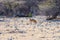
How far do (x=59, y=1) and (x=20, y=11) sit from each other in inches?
494

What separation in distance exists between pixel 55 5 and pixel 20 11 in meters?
12.3

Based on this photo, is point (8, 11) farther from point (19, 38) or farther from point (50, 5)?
point (19, 38)

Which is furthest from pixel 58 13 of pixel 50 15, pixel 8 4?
pixel 8 4

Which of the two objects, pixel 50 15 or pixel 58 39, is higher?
pixel 58 39

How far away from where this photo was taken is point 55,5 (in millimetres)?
25016

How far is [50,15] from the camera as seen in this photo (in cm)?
2569

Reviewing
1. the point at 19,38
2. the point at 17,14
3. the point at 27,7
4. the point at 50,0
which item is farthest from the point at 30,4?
the point at 19,38

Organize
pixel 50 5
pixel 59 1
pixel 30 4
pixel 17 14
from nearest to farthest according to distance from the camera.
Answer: pixel 59 1, pixel 50 5, pixel 17 14, pixel 30 4

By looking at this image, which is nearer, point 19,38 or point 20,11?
point 19,38

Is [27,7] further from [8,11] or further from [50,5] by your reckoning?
[50,5]

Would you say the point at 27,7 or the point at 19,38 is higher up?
the point at 19,38

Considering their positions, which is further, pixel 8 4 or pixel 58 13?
pixel 8 4

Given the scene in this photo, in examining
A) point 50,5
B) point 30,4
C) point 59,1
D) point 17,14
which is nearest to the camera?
point 59,1

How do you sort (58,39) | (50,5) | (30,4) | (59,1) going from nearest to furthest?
(58,39)
(59,1)
(50,5)
(30,4)
